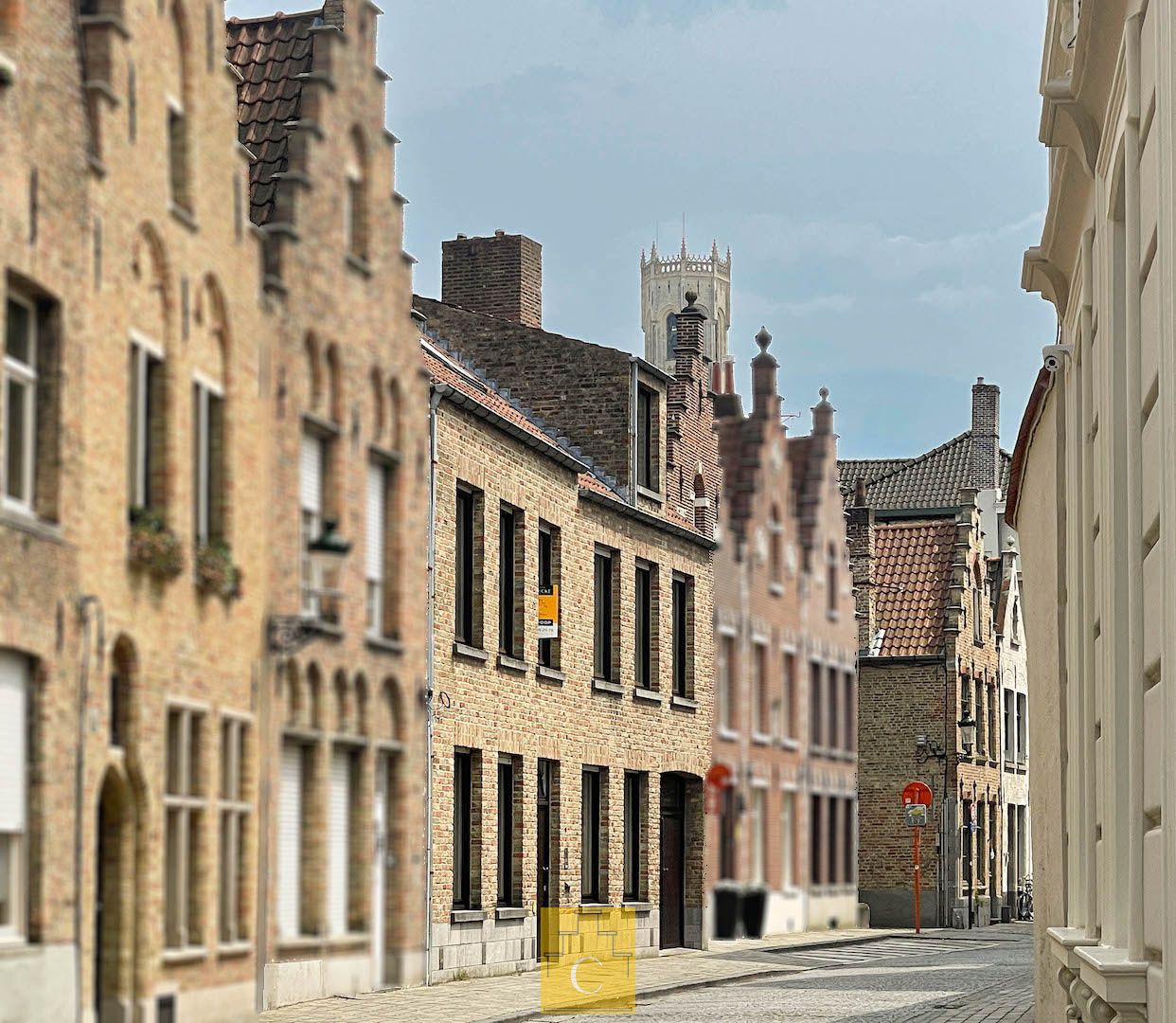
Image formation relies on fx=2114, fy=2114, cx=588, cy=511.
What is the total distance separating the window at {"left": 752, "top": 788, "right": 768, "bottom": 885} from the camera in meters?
4.29

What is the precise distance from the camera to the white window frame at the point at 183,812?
12.3ft

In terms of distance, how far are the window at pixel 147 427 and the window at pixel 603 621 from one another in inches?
278

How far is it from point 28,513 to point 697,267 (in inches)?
6113

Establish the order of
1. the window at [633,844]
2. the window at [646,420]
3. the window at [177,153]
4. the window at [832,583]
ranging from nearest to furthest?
the window at [177,153], the window at [832,583], the window at [633,844], the window at [646,420]

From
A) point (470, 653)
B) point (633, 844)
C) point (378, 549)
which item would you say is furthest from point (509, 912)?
point (378, 549)

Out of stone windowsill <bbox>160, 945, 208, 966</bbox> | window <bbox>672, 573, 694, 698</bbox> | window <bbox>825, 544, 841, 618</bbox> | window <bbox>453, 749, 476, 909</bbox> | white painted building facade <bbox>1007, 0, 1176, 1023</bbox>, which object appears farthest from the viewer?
window <bbox>453, 749, 476, 909</bbox>

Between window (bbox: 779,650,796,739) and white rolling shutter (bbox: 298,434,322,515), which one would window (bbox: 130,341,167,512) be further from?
window (bbox: 779,650,796,739)

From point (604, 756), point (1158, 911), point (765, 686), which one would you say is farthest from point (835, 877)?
point (604, 756)

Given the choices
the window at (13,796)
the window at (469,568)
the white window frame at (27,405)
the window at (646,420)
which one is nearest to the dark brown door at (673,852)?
the window at (469,568)

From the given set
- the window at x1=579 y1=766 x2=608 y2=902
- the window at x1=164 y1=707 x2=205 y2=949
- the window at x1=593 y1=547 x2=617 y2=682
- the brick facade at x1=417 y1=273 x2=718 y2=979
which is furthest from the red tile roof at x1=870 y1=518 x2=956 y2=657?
the window at x1=164 y1=707 x2=205 y2=949

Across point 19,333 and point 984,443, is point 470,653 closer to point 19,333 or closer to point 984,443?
point 19,333

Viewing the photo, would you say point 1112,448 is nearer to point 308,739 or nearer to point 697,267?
point 308,739

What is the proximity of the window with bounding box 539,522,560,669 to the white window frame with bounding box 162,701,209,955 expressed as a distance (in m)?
4.44

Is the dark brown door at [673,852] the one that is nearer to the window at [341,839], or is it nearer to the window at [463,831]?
the window at [463,831]
